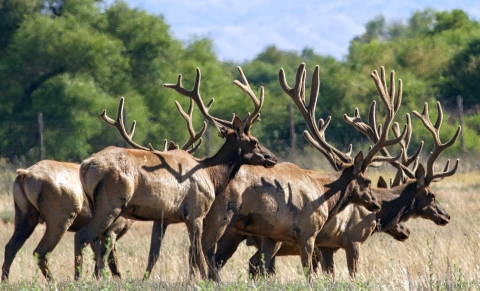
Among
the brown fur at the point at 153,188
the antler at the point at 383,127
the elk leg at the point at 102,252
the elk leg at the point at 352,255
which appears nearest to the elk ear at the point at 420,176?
the antler at the point at 383,127

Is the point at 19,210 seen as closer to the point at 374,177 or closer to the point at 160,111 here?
the point at 374,177

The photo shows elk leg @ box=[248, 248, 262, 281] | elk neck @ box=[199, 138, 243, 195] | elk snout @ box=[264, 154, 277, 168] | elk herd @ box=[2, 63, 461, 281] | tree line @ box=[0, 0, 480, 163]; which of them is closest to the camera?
elk herd @ box=[2, 63, 461, 281]

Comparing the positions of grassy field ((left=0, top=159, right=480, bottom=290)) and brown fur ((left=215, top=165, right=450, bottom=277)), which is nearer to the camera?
grassy field ((left=0, top=159, right=480, bottom=290))

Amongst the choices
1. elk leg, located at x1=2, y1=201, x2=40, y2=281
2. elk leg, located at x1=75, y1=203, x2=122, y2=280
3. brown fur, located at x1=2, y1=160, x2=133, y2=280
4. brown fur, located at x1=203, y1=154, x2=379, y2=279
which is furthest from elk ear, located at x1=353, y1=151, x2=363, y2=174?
elk leg, located at x1=2, y1=201, x2=40, y2=281

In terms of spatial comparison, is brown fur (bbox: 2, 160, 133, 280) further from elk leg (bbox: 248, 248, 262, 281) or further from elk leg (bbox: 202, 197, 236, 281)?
elk leg (bbox: 248, 248, 262, 281)

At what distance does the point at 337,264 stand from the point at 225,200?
3143 millimetres

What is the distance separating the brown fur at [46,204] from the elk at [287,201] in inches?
55.0

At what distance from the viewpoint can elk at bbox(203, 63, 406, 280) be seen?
32.9 feet

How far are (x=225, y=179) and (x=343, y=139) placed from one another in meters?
18.2

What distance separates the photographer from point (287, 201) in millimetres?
10297

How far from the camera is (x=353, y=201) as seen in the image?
1108 cm

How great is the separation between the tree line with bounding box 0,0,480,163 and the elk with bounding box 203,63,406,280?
13.3 meters

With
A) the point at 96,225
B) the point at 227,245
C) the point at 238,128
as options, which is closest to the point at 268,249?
the point at 227,245

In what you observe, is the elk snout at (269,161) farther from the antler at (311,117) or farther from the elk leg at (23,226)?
the elk leg at (23,226)
